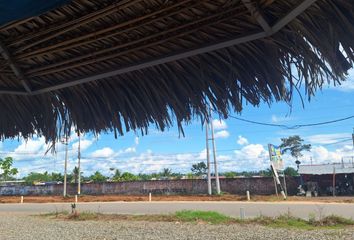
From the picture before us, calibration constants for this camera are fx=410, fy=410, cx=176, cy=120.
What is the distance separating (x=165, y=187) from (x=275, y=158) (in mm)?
13599

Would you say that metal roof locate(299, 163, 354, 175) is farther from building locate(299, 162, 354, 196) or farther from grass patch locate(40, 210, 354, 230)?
grass patch locate(40, 210, 354, 230)

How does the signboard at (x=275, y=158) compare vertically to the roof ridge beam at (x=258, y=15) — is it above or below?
above

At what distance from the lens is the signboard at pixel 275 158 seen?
28.8m

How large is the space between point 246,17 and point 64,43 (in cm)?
87

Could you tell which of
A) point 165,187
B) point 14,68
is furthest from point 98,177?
point 14,68

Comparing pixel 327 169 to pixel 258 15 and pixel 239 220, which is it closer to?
pixel 239 220

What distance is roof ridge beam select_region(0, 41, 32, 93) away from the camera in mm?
2047

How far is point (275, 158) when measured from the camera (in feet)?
96.2

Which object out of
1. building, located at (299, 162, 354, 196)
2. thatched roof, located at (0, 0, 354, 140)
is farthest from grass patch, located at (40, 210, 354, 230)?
building, located at (299, 162, 354, 196)

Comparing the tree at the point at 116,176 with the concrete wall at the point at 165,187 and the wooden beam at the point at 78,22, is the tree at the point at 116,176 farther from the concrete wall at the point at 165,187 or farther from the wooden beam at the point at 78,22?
the wooden beam at the point at 78,22

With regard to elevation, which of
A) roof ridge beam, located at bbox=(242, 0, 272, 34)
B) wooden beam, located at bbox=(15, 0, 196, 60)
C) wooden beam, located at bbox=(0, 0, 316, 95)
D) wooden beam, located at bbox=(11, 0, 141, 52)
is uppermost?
wooden beam, located at bbox=(11, 0, 141, 52)

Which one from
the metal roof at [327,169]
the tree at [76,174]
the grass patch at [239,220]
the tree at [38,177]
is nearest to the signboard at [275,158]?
the metal roof at [327,169]

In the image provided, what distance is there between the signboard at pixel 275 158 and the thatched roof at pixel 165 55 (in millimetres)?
27281

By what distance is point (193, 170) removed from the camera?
6744 cm
